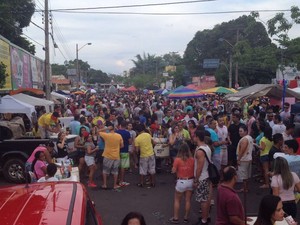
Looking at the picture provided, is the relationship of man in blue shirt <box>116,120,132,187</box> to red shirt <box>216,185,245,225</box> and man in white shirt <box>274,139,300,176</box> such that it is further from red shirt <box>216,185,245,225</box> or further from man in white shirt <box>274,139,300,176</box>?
red shirt <box>216,185,245,225</box>

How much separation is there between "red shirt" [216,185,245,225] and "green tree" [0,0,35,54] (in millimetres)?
28835

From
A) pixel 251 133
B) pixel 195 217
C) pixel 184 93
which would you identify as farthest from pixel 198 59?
pixel 195 217

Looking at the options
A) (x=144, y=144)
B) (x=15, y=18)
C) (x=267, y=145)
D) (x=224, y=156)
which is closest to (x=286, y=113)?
(x=224, y=156)

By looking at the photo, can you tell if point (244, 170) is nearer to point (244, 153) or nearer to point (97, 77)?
point (244, 153)

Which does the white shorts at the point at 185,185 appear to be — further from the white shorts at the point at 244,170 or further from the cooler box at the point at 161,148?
the cooler box at the point at 161,148

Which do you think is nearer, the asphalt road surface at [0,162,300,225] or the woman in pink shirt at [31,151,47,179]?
the woman in pink shirt at [31,151,47,179]

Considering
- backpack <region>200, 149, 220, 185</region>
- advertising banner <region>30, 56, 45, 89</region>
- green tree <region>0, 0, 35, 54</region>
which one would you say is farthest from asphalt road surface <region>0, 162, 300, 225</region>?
green tree <region>0, 0, 35, 54</region>

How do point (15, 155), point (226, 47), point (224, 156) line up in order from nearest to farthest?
1. point (224, 156)
2. point (15, 155)
3. point (226, 47)

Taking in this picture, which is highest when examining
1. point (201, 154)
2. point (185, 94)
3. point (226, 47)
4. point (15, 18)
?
point (226, 47)

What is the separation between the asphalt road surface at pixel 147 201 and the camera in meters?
7.75

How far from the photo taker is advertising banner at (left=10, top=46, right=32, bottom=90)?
69.2 feet

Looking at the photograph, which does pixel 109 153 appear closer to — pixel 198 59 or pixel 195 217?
pixel 195 217

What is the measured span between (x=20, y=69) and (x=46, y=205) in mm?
21238

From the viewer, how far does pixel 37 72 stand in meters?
29.5
